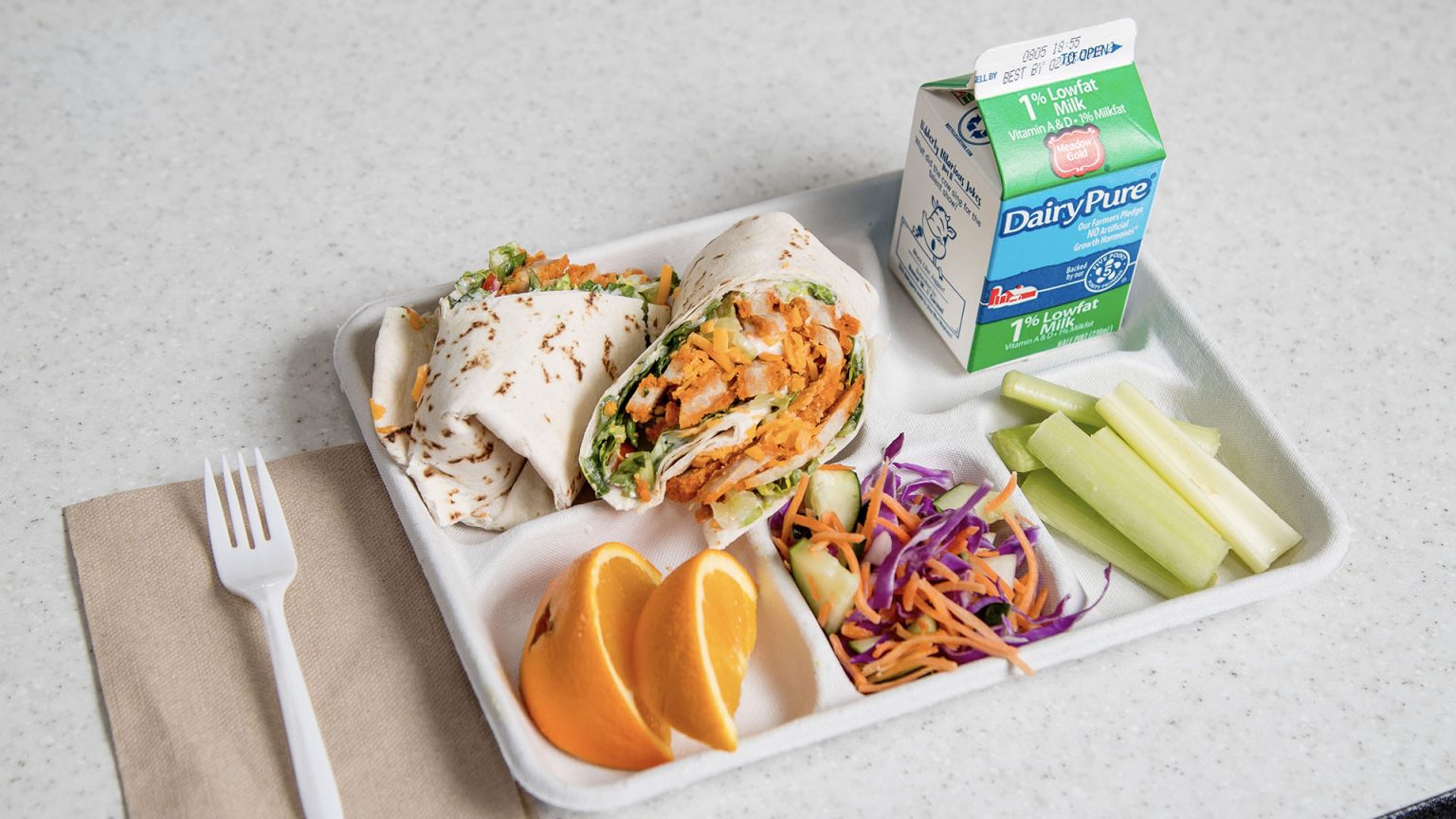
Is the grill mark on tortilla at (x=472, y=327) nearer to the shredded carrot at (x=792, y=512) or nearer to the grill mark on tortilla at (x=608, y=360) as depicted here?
the grill mark on tortilla at (x=608, y=360)

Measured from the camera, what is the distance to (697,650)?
1.82 m

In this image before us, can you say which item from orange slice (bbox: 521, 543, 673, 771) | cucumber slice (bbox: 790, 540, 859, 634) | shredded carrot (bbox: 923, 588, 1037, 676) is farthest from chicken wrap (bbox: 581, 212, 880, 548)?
shredded carrot (bbox: 923, 588, 1037, 676)

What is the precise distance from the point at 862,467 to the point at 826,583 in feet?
1.03

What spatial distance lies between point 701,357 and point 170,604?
982 mm

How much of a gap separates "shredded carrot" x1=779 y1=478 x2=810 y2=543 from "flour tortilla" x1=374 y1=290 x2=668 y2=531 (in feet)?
1.22

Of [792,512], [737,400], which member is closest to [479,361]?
[737,400]

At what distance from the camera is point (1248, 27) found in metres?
3.52

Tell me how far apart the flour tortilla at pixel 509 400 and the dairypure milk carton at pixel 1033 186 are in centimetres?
66

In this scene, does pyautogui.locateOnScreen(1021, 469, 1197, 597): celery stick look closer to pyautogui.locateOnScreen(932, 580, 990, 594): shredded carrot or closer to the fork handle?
pyautogui.locateOnScreen(932, 580, 990, 594): shredded carrot

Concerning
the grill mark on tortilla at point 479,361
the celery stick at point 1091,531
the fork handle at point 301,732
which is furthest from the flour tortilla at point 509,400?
the celery stick at point 1091,531

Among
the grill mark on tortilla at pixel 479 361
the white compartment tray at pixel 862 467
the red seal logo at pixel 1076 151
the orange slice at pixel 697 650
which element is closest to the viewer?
the orange slice at pixel 697 650

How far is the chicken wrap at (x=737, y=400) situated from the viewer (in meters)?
2.18

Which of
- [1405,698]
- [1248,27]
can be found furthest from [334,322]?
[1248,27]

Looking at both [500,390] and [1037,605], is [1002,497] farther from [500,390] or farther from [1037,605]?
[500,390]
